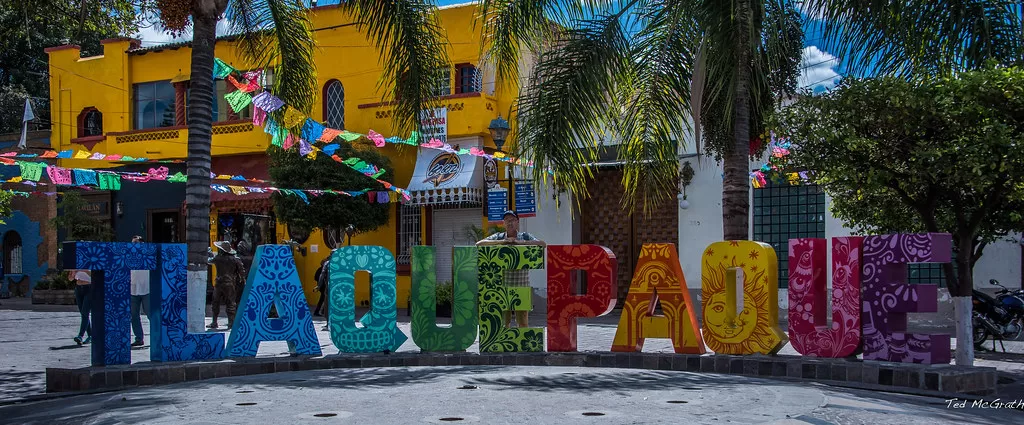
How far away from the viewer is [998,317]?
12.6 meters

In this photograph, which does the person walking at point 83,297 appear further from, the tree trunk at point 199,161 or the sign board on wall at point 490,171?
the sign board on wall at point 490,171

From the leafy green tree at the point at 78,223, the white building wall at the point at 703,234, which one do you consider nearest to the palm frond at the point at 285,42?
the white building wall at the point at 703,234

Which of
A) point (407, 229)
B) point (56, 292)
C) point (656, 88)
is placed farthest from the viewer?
point (56, 292)

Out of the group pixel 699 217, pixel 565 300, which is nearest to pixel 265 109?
pixel 565 300

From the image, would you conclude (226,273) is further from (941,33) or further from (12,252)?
(12,252)

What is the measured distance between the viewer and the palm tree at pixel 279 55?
37.2ft

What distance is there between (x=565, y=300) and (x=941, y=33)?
481 centimetres

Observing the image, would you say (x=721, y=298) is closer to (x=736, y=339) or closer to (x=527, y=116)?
(x=736, y=339)

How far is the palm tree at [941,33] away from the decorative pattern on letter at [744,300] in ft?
6.06

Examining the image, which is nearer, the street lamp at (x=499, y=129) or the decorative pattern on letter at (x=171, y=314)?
the decorative pattern on letter at (x=171, y=314)

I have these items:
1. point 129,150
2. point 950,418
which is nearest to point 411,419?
point 950,418

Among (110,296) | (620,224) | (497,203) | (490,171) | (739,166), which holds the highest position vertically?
(490,171)

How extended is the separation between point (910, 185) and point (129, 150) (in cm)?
2299

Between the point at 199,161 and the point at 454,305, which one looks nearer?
the point at 454,305
